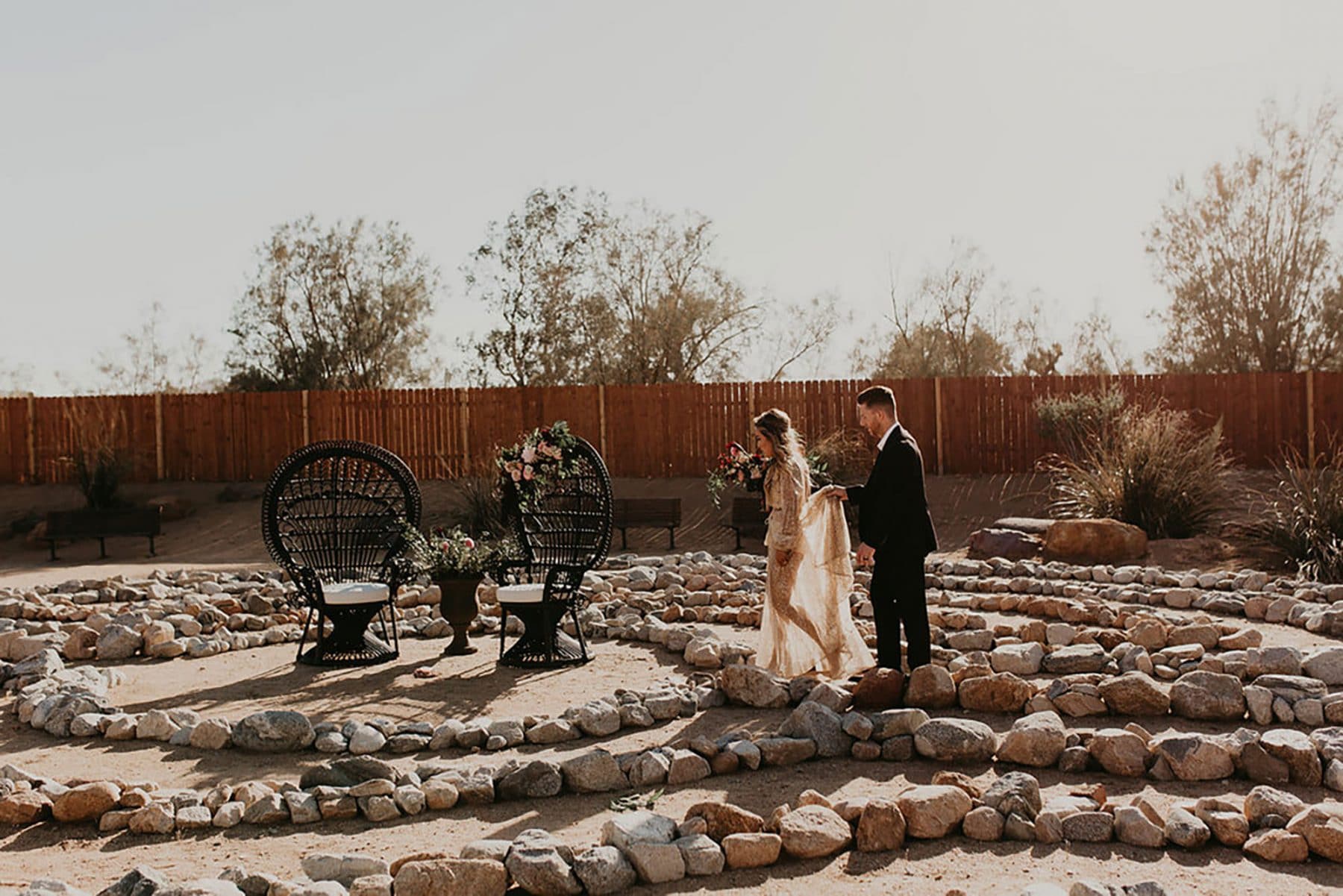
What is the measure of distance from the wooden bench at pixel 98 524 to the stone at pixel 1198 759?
14.2 m

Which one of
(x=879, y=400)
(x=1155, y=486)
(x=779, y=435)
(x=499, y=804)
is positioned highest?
(x=879, y=400)

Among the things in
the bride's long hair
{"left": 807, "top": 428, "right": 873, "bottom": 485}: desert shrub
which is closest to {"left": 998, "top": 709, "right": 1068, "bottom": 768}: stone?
the bride's long hair

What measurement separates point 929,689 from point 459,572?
3444 millimetres

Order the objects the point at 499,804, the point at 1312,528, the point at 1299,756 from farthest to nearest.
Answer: the point at 1312,528 < the point at 499,804 < the point at 1299,756

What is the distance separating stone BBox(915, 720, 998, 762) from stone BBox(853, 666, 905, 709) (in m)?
0.66

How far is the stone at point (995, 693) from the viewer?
6043mm

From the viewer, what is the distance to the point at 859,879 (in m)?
3.87

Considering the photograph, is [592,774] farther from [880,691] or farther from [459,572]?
[459,572]

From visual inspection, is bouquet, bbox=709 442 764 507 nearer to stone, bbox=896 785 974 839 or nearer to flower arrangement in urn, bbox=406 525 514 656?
flower arrangement in urn, bbox=406 525 514 656

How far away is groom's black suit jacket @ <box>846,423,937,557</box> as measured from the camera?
6531 mm

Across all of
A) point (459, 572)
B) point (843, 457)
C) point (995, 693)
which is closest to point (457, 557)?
point (459, 572)

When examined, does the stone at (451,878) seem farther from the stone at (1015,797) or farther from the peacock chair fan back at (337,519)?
the peacock chair fan back at (337,519)

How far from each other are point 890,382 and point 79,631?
540 inches

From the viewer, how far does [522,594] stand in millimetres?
7762
